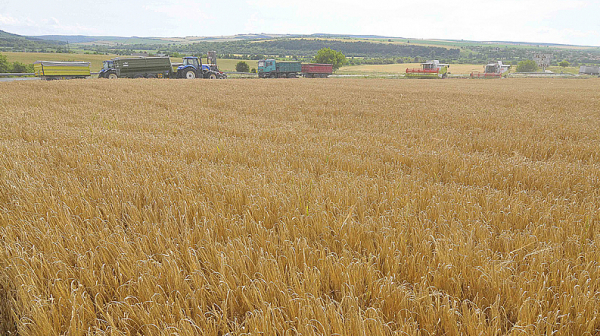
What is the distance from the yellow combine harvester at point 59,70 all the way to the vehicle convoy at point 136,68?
3.74m

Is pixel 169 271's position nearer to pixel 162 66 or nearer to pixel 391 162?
pixel 391 162

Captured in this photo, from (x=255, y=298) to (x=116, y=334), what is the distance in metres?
0.74

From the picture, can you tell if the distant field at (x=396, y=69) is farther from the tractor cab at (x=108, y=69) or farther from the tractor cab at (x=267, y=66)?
the tractor cab at (x=108, y=69)

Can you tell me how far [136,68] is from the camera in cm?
3772

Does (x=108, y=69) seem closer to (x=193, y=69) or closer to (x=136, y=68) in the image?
(x=136, y=68)

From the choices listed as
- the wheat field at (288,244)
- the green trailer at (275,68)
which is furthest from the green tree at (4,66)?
the wheat field at (288,244)

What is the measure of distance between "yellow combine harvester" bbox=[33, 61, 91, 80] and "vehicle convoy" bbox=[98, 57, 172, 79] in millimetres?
3737

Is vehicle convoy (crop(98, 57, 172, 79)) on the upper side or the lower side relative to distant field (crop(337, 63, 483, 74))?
lower

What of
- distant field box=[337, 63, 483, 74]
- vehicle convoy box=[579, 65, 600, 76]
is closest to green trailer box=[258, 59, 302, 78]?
A: distant field box=[337, 63, 483, 74]

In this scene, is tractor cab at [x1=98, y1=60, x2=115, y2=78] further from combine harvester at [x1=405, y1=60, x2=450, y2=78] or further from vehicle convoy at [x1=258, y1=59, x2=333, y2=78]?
combine harvester at [x1=405, y1=60, x2=450, y2=78]

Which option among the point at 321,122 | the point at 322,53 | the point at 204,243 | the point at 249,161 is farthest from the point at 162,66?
the point at 322,53

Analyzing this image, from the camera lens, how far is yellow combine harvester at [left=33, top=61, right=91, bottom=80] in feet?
126

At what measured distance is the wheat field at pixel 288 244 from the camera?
6.08 ft

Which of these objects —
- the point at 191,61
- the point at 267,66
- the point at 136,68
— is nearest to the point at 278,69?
the point at 267,66
